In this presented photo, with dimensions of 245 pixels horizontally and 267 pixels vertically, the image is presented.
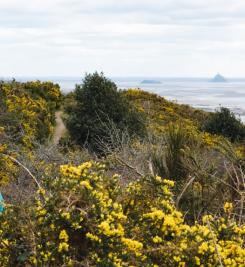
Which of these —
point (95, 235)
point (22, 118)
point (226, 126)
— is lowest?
point (226, 126)

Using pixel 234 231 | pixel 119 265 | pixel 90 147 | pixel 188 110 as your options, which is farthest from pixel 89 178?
pixel 188 110

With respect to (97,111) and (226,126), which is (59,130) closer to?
(97,111)

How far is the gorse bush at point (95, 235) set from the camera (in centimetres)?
285

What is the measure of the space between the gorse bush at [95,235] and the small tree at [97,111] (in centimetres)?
1772

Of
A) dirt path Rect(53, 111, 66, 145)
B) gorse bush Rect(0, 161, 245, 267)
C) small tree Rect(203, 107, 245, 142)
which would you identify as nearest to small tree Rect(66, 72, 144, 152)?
dirt path Rect(53, 111, 66, 145)

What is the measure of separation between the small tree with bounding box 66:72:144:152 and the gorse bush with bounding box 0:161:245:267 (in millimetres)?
17723

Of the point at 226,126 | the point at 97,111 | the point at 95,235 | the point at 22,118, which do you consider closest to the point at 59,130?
the point at 97,111

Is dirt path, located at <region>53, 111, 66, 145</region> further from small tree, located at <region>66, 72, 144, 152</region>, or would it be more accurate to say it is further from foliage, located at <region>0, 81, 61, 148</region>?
small tree, located at <region>66, 72, 144, 152</region>

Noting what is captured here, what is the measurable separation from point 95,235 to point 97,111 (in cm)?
1940

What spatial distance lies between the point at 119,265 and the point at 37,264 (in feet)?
1.52

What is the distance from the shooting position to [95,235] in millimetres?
2854

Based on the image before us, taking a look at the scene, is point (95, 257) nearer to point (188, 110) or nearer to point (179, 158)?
point (179, 158)

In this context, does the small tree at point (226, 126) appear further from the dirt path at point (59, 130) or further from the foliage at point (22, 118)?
the foliage at point (22, 118)

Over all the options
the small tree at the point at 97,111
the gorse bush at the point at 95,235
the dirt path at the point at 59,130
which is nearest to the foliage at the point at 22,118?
the dirt path at the point at 59,130
